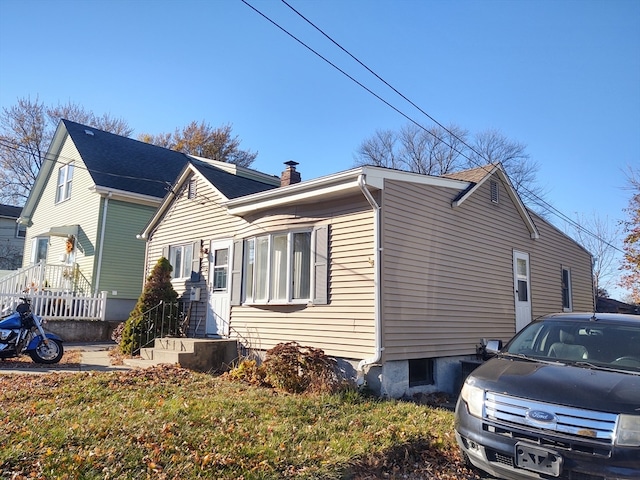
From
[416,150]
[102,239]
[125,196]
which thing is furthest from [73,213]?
[416,150]

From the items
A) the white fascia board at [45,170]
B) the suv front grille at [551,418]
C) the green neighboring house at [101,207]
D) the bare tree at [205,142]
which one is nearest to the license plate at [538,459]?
the suv front grille at [551,418]

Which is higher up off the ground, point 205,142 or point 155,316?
point 205,142

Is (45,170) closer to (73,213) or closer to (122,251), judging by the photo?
(73,213)

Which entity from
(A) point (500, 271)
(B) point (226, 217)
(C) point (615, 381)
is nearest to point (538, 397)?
(C) point (615, 381)

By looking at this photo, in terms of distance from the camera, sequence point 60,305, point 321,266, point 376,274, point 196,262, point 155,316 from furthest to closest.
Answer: point 60,305 < point 196,262 < point 155,316 < point 321,266 < point 376,274

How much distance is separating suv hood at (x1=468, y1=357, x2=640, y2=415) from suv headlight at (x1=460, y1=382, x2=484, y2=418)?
0.19 ft

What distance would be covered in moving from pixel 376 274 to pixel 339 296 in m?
0.95

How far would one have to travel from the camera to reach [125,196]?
17000 mm

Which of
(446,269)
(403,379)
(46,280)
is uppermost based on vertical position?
(446,269)

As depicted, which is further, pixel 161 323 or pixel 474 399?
pixel 161 323

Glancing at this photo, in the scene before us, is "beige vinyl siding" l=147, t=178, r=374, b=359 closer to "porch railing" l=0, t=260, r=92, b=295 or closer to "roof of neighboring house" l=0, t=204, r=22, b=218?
"porch railing" l=0, t=260, r=92, b=295

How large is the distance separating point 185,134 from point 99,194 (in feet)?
60.2

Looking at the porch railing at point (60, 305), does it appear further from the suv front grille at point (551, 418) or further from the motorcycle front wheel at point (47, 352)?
the suv front grille at point (551, 418)

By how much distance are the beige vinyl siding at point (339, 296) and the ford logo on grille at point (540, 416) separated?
406cm
